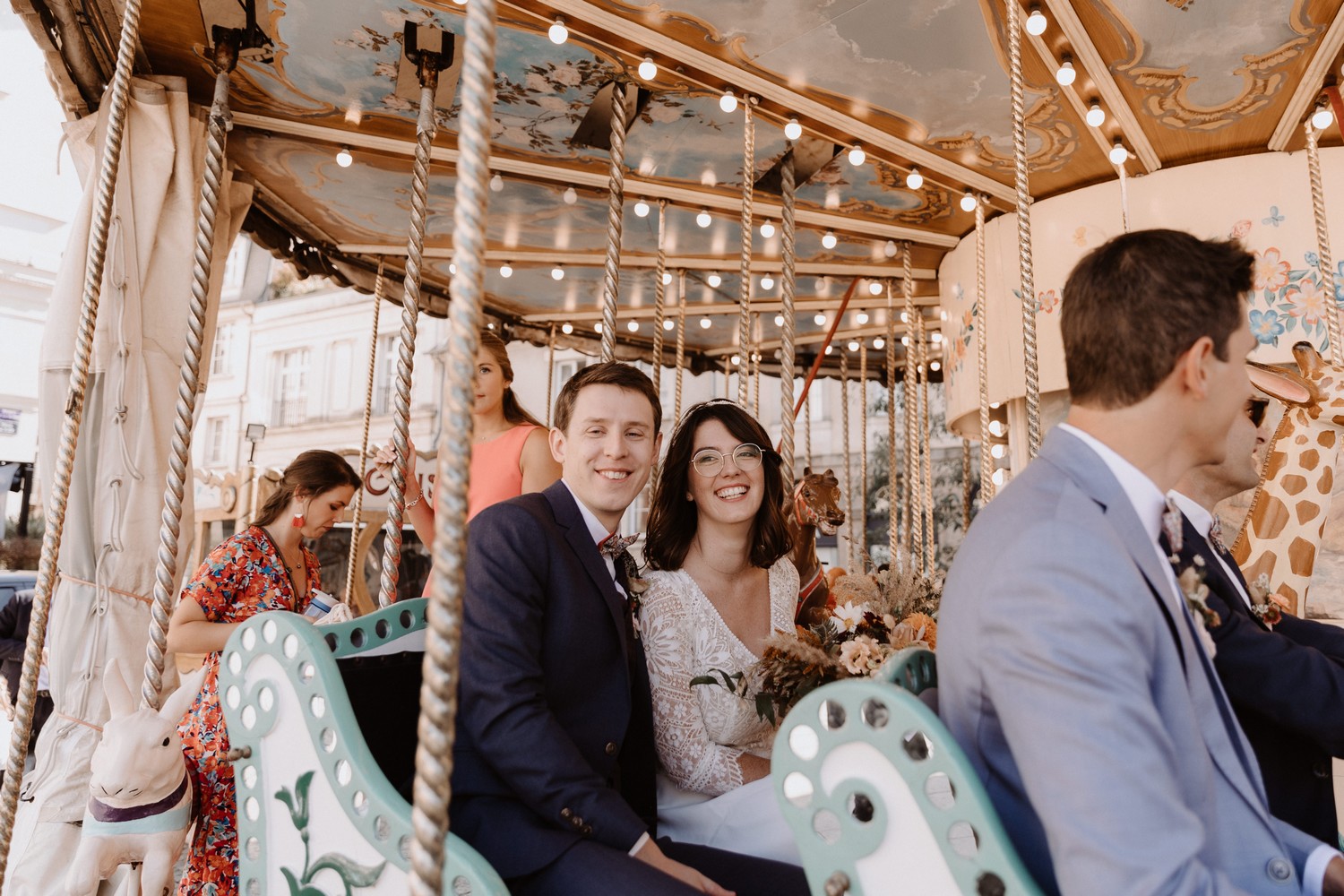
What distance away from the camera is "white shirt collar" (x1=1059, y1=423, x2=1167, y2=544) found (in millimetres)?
1271

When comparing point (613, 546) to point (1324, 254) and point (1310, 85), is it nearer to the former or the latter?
point (1324, 254)

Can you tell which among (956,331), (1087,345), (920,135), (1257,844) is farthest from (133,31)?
(956,331)

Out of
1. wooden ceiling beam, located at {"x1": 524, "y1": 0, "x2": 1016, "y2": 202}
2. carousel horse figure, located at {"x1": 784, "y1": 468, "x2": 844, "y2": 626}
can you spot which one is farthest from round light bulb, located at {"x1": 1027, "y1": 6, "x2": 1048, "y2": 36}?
carousel horse figure, located at {"x1": 784, "y1": 468, "x2": 844, "y2": 626}

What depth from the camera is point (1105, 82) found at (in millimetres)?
4363

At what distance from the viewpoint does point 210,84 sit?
4.16m

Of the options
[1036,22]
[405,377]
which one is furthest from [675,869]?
[1036,22]

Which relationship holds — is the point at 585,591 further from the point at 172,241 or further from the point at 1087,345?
the point at 172,241

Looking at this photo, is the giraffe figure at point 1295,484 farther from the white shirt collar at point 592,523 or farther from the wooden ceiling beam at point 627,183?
the wooden ceiling beam at point 627,183

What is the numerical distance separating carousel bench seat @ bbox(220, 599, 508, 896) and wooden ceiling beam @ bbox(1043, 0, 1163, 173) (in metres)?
3.89

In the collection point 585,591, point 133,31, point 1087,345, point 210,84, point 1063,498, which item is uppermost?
point 210,84

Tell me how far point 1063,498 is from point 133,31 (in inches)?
91.1

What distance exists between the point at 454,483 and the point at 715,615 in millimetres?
1569

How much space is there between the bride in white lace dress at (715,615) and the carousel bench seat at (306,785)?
79 cm

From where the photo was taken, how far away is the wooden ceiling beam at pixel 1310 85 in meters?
3.91
